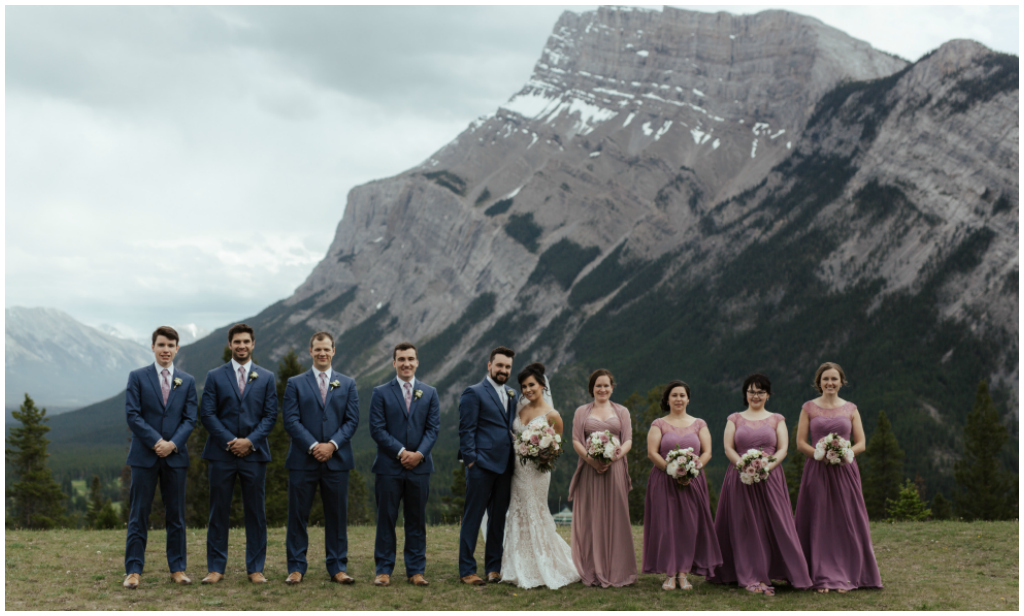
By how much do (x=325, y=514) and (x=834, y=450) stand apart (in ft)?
26.4

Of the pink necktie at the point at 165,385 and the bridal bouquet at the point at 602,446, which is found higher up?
the pink necktie at the point at 165,385

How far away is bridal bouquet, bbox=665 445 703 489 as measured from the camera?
11.7 metres

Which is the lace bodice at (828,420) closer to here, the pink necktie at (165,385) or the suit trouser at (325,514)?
the suit trouser at (325,514)

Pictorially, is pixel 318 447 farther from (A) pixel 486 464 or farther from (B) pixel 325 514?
(A) pixel 486 464

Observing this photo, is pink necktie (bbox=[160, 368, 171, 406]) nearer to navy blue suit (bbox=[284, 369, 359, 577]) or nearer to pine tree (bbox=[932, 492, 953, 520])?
navy blue suit (bbox=[284, 369, 359, 577])

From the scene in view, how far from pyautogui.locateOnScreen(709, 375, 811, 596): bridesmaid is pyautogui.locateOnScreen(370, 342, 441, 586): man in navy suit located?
4.77 m

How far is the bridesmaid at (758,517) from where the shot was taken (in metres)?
11.7

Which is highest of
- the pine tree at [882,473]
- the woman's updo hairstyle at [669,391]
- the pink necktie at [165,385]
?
the pink necktie at [165,385]

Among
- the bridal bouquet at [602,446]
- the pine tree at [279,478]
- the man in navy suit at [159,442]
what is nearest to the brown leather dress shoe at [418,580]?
the bridal bouquet at [602,446]

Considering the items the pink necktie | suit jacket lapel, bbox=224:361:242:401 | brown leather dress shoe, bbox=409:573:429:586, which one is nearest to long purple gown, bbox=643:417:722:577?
brown leather dress shoe, bbox=409:573:429:586

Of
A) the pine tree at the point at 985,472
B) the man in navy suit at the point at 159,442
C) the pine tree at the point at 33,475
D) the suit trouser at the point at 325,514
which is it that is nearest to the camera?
the man in navy suit at the point at 159,442

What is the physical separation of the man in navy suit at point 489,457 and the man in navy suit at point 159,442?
4.21 metres

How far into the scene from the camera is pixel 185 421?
1157cm

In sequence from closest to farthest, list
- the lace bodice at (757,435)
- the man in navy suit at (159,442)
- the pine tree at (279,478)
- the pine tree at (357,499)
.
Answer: the man in navy suit at (159,442) < the lace bodice at (757,435) < the pine tree at (279,478) < the pine tree at (357,499)
